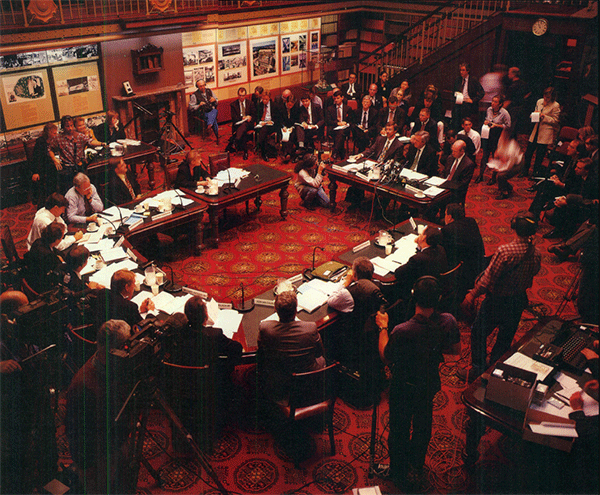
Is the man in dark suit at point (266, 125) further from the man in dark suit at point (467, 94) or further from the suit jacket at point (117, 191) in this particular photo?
the suit jacket at point (117, 191)

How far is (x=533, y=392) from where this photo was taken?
136 inches

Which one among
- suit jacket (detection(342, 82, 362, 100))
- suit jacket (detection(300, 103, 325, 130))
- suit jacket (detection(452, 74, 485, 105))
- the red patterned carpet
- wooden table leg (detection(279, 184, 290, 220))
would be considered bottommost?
the red patterned carpet

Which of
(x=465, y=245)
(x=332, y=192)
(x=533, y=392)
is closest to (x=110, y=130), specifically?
(x=332, y=192)

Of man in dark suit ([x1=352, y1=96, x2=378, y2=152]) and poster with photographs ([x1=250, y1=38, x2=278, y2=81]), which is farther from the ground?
poster with photographs ([x1=250, y1=38, x2=278, y2=81])

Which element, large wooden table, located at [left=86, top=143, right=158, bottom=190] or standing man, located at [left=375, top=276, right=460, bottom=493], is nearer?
standing man, located at [left=375, top=276, right=460, bottom=493]

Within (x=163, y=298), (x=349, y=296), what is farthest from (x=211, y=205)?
(x=349, y=296)

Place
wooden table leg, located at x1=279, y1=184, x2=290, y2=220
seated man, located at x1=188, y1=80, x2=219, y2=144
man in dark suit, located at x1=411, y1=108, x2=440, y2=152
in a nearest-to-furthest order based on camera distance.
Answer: wooden table leg, located at x1=279, y1=184, x2=290, y2=220
man in dark suit, located at x1=411, y1=108, x2=440, y2=152
seated man, located at x1=188, y1=80, x2=219, y2=144

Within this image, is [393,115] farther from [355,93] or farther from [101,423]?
[101,423]

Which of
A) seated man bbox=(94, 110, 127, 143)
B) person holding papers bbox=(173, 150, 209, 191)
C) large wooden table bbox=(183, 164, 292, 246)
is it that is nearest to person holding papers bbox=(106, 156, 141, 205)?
person holding papers bbox=(173, 150, 209, 191)

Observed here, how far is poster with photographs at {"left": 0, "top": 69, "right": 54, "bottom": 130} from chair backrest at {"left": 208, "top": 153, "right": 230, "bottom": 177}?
3751mm

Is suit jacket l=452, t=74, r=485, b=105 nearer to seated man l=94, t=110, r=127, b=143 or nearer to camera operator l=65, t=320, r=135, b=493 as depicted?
seated man l=94, t=110, r=127, b=143

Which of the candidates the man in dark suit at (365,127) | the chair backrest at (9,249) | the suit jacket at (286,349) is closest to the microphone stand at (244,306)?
the suit jacket at (286,349)

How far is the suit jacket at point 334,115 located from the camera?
10359 millimetres

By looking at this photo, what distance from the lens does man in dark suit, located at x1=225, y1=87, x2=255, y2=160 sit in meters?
10.4
